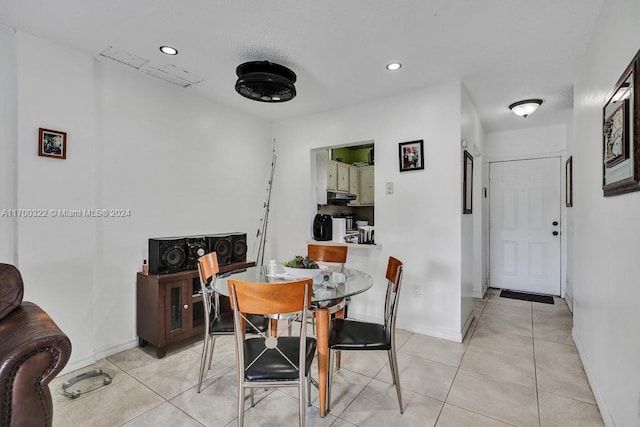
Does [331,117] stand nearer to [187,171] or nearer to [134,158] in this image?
[187,171]

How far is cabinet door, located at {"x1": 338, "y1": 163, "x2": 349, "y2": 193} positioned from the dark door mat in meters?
2.79

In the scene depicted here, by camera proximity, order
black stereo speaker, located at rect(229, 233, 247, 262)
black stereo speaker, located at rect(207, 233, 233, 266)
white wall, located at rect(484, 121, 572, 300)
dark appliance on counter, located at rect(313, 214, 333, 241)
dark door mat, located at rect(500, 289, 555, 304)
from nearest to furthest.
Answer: black stereo speaker, located at rect(207, 233, 233, 266), black stereo speaker, located at rect(229, 233, 247, 262), dark appliance on counter, located at rect(313, 214, 333, 241), dark door mat, located at rect(500, 289, 555, 304), white wall, located at rect(484, 121, 572, 300)

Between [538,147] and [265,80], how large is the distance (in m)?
4.17

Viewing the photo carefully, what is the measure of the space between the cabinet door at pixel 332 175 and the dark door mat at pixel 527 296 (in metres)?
2.89

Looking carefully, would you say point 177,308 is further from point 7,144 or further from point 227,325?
point 7,144

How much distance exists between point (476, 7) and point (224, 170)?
9.29 ft

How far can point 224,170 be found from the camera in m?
3.70

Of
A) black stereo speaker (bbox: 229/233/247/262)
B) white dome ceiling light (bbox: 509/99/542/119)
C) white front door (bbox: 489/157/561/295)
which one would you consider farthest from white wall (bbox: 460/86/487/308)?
black stereo speaker (bbox: 229/233/247/262)

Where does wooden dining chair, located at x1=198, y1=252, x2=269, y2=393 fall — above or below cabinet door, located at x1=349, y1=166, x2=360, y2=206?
below

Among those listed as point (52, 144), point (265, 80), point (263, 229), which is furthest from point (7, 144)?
point (263, 229)

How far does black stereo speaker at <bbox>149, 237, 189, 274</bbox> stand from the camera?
2.71m

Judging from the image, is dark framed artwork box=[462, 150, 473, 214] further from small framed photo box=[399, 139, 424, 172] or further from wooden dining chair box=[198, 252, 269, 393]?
wooden dining chair box=[198, 252, 269, 393]

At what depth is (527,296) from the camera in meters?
4.48

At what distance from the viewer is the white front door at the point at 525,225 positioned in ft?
14.8
